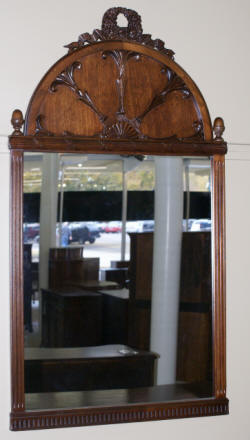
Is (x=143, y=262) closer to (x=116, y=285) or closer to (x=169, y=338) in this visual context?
(x=116, y=285)

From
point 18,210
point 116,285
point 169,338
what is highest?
point 18,210

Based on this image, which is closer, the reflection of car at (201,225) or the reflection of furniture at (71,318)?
the reflection of furniture at (71,318)

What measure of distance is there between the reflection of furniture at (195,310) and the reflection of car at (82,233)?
0.38m

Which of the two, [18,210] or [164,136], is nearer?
[18,210]

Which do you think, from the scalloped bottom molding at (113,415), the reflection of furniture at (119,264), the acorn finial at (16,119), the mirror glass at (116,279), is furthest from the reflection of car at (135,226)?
the scalloped bottom molding at (113,415)

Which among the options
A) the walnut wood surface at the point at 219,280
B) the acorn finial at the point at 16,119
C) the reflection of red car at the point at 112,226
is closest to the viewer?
the acorn finial at the point at 16,119

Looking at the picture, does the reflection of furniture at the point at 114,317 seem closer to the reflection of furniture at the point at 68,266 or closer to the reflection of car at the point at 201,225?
the reflection of furniture at the point at 68,266

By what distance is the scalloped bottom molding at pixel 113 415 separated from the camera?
240cm

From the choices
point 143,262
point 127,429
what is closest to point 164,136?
point 143,262

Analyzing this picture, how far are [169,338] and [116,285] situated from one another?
1.03 ft

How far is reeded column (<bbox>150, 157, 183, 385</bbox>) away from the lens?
2.55 metres

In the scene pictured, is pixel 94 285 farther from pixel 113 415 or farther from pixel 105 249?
pixel 113 415

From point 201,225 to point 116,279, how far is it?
16.8 inches

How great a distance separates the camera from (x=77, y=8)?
2488mm
